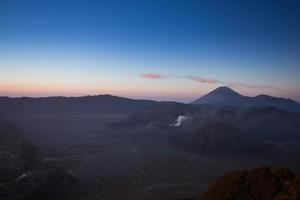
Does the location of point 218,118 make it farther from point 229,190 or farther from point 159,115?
point 229,190

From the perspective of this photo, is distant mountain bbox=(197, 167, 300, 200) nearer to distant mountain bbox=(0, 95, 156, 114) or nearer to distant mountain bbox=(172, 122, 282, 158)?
distant mountain bbox=(172, 122, 282, 158)

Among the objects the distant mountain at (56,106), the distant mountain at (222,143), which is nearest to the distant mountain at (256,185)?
the distant mountain at (222,143)

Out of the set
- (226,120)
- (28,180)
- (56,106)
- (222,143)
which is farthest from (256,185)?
(56,106)

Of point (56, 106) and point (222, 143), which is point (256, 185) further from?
point (56, 106)

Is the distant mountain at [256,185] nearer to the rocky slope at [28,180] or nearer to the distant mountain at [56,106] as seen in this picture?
the rocky slope at [28,180]

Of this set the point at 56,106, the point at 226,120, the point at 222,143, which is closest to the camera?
the point at 222,143

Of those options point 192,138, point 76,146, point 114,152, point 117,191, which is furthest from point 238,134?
point 117,191
